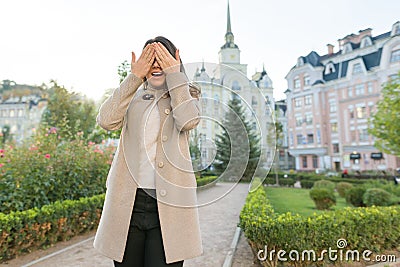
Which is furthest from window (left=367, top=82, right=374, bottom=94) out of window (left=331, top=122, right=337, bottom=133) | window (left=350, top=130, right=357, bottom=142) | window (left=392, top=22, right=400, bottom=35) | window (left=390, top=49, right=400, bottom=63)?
window (left=392, top=22, right=400, bottom=35)

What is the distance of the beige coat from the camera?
1290 mm

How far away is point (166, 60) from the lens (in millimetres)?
1297

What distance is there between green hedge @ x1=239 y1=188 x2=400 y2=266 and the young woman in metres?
2.21

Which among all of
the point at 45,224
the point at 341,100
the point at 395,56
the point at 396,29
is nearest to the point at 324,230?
the point at 45,224

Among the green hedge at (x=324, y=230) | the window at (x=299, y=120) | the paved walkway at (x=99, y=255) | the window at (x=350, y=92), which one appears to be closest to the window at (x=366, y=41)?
the window at (x=350, y=92)

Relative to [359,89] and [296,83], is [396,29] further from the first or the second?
[296,83]

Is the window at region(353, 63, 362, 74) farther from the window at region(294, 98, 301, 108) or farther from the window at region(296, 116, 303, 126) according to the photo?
the window at region(296, 116, 303, 126)

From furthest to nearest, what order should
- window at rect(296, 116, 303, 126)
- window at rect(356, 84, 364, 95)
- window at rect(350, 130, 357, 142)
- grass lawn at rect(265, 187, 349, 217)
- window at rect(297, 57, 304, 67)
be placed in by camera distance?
1. window at rect(296, 116, 303, 126)
2. window at rect(297, 57, 304, 67)
3. window at rect(350, 130, 357, 142)
4. window at rect(356, 84, 364, 95)
5. grass lawn at rect(265, 187, 349, 217)

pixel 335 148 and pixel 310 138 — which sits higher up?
pixel 310 138

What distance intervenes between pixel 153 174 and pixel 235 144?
0.44 meters

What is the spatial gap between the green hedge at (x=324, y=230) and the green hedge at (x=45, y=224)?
2.84 metres

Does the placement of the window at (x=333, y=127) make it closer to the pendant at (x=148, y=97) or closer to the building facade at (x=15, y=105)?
the pendant at (x=148, y=97)

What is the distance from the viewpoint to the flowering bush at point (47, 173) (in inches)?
174

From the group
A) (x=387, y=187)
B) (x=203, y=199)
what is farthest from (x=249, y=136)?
(x=387, y=187)
